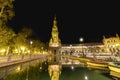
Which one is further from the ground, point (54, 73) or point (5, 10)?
point (5, 10)

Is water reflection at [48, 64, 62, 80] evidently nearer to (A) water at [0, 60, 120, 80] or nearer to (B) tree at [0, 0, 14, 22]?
(A) water at [0, 60, 120, 80]

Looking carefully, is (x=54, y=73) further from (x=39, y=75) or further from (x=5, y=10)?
(x=5, y=10)

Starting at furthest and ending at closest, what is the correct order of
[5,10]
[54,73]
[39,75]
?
[5,10]
[54,73]
[39,75]

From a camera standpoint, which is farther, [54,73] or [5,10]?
[5,10]

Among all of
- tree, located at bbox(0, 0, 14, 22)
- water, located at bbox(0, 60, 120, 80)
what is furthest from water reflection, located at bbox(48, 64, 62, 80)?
tree, located at bbox(0, 0, 14, 22)

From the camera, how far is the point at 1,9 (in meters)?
30.4

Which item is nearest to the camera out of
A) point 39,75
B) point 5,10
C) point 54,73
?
point 39,75

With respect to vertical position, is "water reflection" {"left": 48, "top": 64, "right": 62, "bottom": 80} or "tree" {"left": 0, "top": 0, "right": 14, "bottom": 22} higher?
"tree" {"left": 0, "top": 0, "right": 14, "bottom": 22}

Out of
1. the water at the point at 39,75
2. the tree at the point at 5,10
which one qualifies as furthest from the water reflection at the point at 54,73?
the tree at the point at 5,10

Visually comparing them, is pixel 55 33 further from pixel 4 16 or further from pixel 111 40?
pixel 4 16

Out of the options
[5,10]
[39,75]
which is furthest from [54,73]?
[5,10]

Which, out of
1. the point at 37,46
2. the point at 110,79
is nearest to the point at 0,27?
the point at 110,79

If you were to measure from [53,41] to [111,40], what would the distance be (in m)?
42.2

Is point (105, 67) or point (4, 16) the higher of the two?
point (4, 16)
